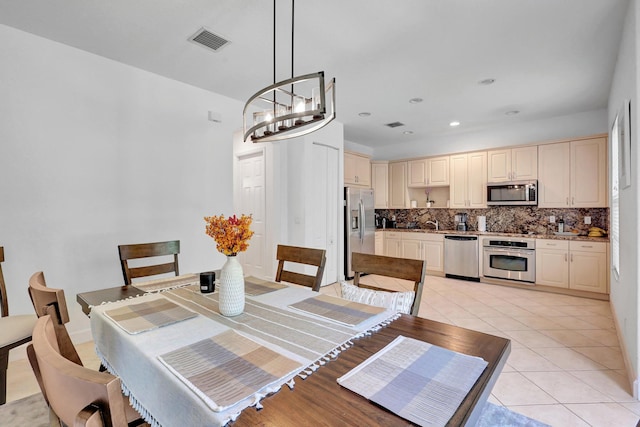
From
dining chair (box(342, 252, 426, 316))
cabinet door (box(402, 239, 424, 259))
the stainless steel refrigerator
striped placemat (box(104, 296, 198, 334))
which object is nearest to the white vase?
striped placemat (box(104, 296, 198, 334))

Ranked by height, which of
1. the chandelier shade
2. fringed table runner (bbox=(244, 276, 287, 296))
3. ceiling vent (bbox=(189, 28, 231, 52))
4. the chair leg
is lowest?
the chair leg

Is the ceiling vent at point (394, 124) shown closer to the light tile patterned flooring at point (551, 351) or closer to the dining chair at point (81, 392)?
the light tile patterned flooring at point (551, 351)

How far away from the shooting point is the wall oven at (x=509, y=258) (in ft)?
15.6

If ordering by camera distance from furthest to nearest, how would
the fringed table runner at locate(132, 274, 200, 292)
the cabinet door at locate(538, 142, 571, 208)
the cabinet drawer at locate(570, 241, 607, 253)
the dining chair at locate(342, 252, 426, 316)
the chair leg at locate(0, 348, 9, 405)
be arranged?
the cabinet door at locate(538, 142, 571, 208), the cabinet drawer at locate(570, 241, 607, 253), the fringed table runner at locate(132, 274, 200, 292), the chair leg at locate(0, 348, 9, 405), the dining chair at locate(342, 252, 426, 316)

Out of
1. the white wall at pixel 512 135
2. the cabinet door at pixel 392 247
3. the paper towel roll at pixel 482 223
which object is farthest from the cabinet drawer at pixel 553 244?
the cabinet door at pixel 392 247

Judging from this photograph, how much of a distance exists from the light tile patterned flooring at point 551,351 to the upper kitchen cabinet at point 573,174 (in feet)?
4.76

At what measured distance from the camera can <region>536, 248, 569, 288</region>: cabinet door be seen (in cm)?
447

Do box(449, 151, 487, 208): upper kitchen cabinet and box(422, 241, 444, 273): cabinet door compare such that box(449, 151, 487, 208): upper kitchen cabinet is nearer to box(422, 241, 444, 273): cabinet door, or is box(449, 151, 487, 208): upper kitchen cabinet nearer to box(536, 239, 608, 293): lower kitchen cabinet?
box(422, 241, 444, 273): cabinet door

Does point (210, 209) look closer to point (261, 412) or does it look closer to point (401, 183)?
point (261, 412)

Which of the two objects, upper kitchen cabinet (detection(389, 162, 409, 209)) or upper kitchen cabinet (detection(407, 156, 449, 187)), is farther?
upper kitchen cabinet (detection(389, 162, 409, 209))

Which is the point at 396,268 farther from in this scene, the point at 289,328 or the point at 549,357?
the point at 549,357

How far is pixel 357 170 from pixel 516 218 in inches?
116

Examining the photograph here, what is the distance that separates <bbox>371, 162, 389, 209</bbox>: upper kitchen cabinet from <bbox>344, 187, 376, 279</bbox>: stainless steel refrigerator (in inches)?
24.4

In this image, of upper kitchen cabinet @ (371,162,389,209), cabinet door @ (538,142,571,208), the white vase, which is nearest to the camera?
the white vase
